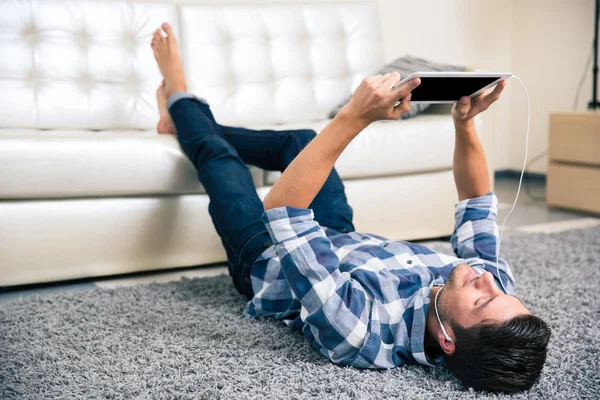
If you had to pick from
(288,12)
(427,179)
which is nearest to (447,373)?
(427,179)

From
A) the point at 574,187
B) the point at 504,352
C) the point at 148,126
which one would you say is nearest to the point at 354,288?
the point at 504,352

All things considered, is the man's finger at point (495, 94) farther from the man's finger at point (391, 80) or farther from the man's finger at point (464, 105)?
the man's finger at point (391, 80)

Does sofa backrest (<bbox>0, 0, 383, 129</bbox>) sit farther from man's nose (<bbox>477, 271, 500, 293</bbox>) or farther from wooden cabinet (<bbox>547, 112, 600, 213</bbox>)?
man's nose (<bbox>477, 271, 500, 293</bbox>)

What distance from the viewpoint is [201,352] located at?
53.7 inches

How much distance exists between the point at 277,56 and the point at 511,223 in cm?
129

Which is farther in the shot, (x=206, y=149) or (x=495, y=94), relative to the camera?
(x=206, y=149)

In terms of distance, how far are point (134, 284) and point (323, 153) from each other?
0.97m

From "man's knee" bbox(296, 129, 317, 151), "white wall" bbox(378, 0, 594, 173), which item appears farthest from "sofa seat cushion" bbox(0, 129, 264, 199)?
"white wall" bbox(378, 0, 594, 173)

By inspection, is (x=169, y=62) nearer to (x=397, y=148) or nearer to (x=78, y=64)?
(x=78, y=64)

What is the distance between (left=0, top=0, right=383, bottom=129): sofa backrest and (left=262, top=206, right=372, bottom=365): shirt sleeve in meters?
1.53

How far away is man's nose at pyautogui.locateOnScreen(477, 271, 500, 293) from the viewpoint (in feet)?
3.89

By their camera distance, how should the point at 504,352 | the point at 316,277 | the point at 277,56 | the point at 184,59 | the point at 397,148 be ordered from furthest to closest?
the point at 277,56 → the point at 184,59 → the point at 397,148 → the point at 316,277 → the point at 504,352

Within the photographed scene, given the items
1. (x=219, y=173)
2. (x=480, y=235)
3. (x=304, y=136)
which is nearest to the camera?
(x=480, y=235)

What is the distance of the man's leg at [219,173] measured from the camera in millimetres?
1570
